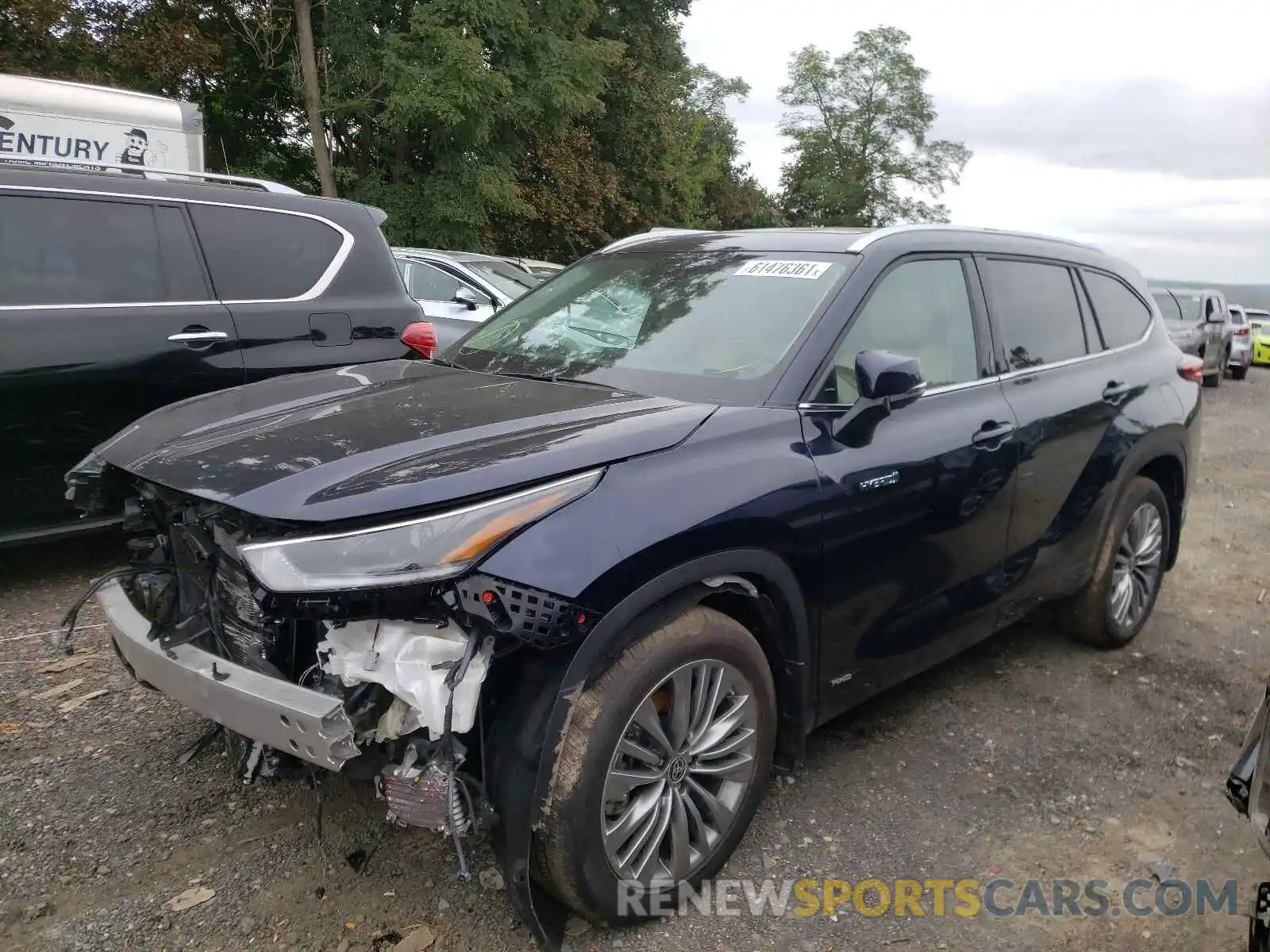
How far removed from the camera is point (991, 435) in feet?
11.0

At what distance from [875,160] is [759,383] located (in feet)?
166

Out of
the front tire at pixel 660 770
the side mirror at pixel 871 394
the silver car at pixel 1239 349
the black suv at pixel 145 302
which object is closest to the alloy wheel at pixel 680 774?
the front tire at pixel 660 770

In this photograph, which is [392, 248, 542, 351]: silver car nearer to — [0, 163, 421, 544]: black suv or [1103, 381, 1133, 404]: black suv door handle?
[0, 163, 421, 544]: black suv

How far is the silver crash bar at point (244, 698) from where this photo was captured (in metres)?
2.04

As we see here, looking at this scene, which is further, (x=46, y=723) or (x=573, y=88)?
(x=573, y=88)

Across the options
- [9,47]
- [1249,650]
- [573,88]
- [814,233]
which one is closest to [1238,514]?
[1249,650]

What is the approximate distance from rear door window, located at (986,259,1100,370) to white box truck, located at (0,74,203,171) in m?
6.59

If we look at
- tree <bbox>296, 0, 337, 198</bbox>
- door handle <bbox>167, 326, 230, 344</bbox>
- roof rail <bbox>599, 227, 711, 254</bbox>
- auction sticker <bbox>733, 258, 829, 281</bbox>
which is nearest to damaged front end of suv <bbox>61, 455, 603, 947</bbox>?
auction sticker <bbox>733, 258, 829, 281</bbox>

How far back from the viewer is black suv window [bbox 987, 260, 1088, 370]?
145 inches

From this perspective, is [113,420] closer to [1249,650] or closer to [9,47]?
[1249,650]

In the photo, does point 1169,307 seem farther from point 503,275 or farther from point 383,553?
point 383,553

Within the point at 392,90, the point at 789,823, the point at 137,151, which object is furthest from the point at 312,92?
the point at 789,823

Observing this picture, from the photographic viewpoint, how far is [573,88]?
1794 centimetres

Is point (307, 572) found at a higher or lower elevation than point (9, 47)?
lower
